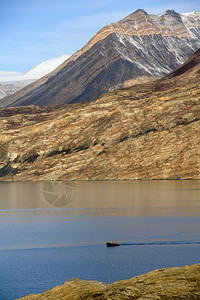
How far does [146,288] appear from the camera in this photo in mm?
25906

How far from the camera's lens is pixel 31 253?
172 ft

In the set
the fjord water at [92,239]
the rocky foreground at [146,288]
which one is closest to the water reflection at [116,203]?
the fjord water at [92,239]

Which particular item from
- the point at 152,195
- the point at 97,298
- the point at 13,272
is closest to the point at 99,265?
the point at 13,272

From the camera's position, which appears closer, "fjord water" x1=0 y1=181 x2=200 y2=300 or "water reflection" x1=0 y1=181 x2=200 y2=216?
"fjord water" x1=0 y1=181 x2=200 y2=300

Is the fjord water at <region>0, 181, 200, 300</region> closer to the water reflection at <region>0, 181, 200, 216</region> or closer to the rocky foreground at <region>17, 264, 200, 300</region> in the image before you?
the water reflection at <region>0, 181, 200, 216</region>

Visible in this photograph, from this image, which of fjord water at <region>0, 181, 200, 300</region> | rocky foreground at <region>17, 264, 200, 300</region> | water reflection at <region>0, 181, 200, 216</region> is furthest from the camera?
water reflection at <region>0, 181, 200, 216</region>

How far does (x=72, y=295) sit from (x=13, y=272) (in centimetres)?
1831

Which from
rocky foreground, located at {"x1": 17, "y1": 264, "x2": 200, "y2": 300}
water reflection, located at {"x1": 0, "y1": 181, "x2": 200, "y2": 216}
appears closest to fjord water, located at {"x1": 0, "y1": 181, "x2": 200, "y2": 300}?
water reflection, located at {"x1": 0, "y1": 181, "x2": 200, "y2": 216}

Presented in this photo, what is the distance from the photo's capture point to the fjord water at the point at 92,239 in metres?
43.0

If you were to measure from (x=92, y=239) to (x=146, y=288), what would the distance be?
3559cm

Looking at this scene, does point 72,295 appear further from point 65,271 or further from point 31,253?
point 31,253

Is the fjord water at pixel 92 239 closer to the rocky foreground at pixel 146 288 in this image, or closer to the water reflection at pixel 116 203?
the water reflection at pixel 116 203

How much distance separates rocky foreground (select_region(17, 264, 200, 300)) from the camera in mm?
24359

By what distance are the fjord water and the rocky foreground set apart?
391 inches
